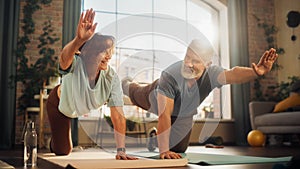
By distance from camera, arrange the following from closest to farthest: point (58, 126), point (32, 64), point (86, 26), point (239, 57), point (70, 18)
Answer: point (86, 26) → point (58, 126) → point (32, 64) → point (70, 18) → point (239, 57)

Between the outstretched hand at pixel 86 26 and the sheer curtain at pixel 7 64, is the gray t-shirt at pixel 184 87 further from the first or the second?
the sheer curtain at pixel 7 64

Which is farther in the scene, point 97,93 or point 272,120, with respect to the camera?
point 272,120

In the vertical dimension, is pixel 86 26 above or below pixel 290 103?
above

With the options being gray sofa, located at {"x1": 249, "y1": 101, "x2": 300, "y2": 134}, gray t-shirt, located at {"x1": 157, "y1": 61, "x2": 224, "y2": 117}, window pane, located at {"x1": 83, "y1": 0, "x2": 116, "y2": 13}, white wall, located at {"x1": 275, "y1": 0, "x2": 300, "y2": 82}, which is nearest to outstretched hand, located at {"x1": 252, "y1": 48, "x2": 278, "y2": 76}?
gray t-shirt, located at {"x1": 157, "y1": 61, "x2": 224, "y2": 117}

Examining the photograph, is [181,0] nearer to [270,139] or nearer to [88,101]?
[270,139]

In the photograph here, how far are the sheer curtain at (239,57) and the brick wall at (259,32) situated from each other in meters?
0.15

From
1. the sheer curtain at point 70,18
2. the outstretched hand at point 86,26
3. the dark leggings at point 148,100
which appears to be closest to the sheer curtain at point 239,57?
the sheer curtain at point 70,18

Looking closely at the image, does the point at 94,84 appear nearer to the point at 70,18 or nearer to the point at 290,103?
the point at 70,18

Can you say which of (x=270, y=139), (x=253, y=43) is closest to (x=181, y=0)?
(x=253, y=43)

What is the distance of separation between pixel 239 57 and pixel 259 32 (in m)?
0.67

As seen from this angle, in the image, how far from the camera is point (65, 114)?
7.58ft

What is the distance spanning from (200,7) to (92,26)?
481cm

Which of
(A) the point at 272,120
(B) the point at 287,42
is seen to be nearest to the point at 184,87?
(A) the point at 272,120

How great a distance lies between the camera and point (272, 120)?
4.70m
